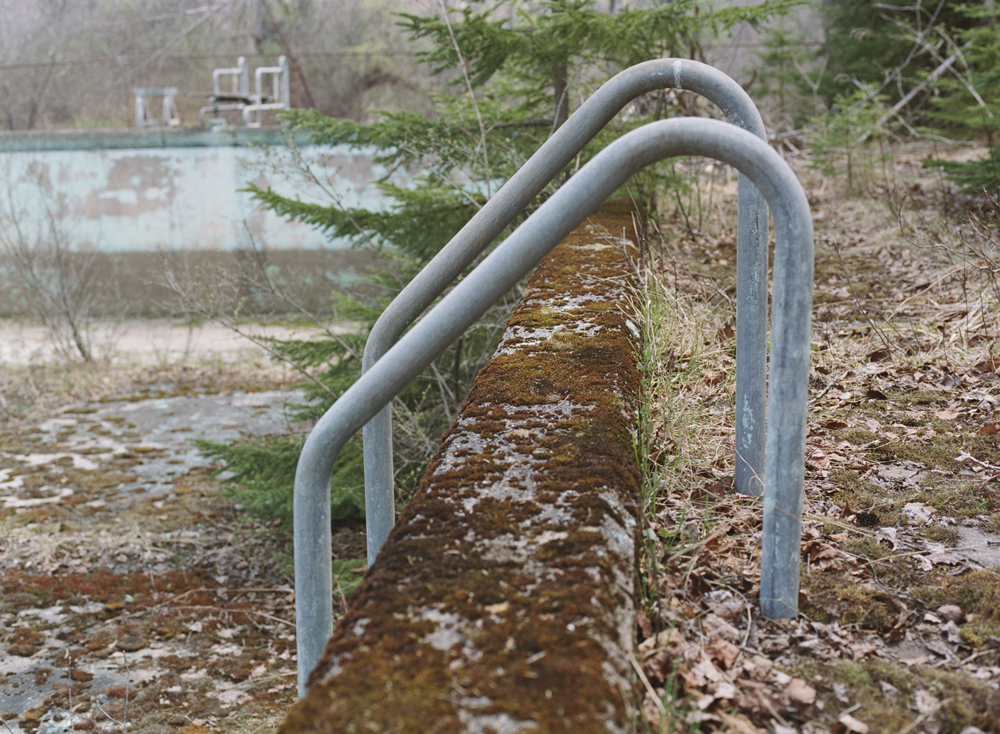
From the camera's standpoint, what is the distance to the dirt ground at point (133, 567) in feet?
11.9

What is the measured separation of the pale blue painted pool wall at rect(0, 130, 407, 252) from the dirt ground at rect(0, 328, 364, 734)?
12.3 ft

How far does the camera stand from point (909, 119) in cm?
962

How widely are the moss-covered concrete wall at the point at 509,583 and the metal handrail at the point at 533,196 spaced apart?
7.1 inches

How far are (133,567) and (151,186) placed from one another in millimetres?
8980

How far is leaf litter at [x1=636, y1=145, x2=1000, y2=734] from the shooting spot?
141 centimetres

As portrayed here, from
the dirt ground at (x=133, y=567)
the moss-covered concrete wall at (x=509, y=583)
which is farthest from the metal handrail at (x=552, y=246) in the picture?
the dirt ground at (x=133, y=567)

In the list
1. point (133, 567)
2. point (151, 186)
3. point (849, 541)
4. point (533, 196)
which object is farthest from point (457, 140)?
point (151, 186)

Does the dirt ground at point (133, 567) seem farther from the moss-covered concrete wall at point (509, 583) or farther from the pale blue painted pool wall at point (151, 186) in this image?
the pale blue painted pool wall at point (151, 186)

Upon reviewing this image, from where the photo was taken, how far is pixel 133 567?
5293mm

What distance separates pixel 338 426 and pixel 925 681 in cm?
117

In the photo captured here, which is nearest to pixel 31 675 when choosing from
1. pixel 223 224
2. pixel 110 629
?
pixel 110 629

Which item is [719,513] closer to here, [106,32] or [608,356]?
[608,356]

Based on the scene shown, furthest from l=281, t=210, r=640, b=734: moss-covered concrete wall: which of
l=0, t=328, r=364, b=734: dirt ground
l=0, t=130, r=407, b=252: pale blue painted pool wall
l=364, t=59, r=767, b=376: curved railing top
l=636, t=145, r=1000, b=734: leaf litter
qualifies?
l=0, t=130, r=407, b=252: pale blue painted pool wall

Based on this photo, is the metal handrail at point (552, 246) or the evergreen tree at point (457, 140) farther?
the evergreen tree at point (457, 140)
